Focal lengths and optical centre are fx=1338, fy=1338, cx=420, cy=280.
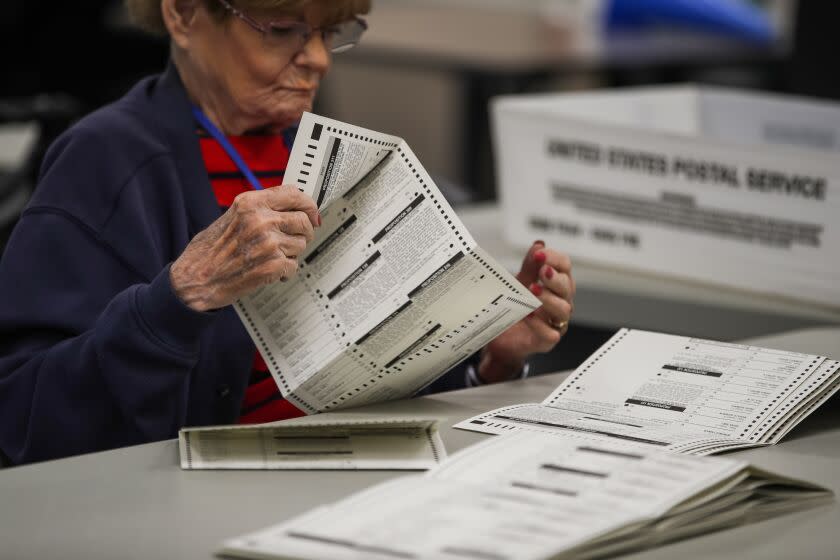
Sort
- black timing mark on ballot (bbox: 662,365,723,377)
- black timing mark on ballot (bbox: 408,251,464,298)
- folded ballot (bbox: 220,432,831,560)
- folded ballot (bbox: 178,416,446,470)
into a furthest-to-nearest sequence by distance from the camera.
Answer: black timing mark on ballot (bbox: 662,365,723,377)
black timing mark on ballot (bbox: 408,251,464,298)
folded ballot (bbox: 178,416,446,470)
folded ballot (bbox: 220,432,831,560)

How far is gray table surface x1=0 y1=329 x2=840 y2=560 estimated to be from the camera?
112 cm

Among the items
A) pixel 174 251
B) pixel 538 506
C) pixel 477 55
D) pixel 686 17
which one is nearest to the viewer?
pixel 538 506

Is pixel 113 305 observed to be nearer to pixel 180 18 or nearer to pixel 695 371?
pixel 180 18

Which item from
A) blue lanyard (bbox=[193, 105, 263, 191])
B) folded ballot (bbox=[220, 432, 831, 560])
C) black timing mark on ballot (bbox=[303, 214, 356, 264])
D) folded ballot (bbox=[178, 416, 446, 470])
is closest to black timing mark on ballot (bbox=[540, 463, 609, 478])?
folded ballot (bbox=[220, 432, 831, 560])

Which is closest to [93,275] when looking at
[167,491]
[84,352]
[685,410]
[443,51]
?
[84,352]

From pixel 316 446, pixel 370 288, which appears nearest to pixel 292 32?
pixel 370 288

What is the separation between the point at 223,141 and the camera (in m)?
1.79

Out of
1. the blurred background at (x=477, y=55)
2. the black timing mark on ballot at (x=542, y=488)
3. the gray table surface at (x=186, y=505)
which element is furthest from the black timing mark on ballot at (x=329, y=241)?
the blurred background at (x=477, y=55)

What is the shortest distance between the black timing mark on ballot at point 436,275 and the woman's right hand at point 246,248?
0.13 m

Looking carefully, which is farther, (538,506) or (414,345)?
(414,345)

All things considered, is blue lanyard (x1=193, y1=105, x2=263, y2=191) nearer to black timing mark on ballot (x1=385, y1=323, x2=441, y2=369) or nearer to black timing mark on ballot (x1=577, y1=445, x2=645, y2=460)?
black timing mark on ballot (x1=385, y1=323, x2=441, y2=369)

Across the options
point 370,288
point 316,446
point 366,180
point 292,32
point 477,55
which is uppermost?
point 292,32

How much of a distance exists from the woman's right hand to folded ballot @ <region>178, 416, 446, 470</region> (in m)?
0.16

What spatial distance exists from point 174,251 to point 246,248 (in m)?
0.31
